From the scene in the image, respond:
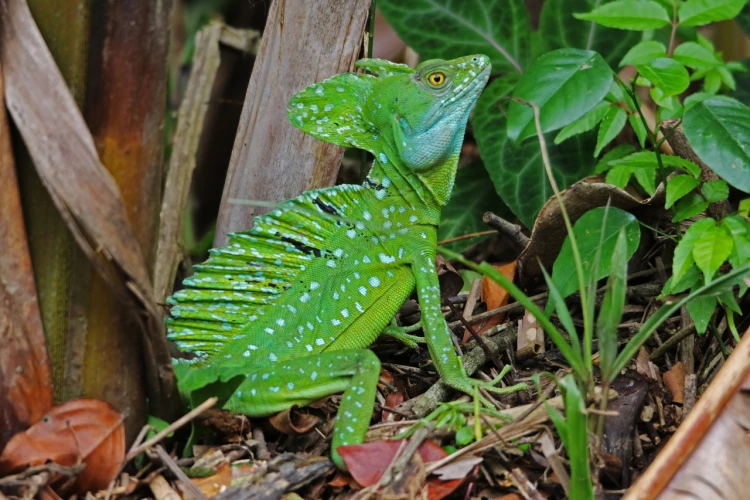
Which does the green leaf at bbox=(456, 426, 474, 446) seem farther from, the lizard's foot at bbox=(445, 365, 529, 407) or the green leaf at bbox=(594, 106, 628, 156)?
the green leaf at bbox=(594, 106, 628, 156)

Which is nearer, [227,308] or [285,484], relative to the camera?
[285,484]

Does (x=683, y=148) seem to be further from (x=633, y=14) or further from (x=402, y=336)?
(x=402, y=336)

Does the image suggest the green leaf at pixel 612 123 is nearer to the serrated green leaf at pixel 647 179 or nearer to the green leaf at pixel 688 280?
the serrated green leaf at pixel 647 179

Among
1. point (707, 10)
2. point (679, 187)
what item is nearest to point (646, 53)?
point (707, 10)

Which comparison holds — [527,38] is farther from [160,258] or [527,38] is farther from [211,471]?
[211,471]

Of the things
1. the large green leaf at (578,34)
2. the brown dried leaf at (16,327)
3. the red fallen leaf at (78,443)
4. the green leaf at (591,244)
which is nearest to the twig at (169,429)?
the red fallen leaf at (78,443)

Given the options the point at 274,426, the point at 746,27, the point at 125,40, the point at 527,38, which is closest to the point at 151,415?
the point at 274,426

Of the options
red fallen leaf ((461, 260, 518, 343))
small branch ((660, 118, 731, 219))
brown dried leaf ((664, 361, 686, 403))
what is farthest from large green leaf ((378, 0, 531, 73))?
brown dried leaf ((664, 361, 686, 403))
